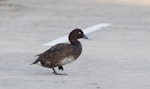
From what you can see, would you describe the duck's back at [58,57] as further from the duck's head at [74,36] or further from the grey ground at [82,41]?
the duck's head at [74,36]

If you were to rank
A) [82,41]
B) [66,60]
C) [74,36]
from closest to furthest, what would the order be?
[66,60], [74,36], [82,41]

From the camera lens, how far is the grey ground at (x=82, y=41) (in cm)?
998

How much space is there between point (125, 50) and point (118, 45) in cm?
71

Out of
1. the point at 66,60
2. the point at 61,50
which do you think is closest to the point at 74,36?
the point at 61,50

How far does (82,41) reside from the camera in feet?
48.0

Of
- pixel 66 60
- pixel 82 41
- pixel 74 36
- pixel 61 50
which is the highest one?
pixel 74 36

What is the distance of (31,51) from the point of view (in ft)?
42.8


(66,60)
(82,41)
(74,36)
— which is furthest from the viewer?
(82,41)

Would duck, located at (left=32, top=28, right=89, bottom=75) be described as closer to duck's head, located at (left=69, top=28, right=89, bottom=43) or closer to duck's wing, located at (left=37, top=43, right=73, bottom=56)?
duck's wing, located at (left=37, top=43, right=73, bottom=56)

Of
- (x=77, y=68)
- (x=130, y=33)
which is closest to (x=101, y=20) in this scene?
(x=130, y=33)

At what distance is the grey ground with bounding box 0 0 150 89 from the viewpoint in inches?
393

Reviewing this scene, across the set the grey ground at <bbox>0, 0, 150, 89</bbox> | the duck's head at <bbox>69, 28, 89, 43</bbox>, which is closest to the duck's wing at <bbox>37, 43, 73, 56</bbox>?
the duck's head at <bbox>69, 28, 89, 43</bbox>

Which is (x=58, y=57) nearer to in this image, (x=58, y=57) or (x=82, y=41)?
(x=58, y=57)

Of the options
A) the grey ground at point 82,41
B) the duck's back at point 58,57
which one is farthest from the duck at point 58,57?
the grey ground at point 82,41
